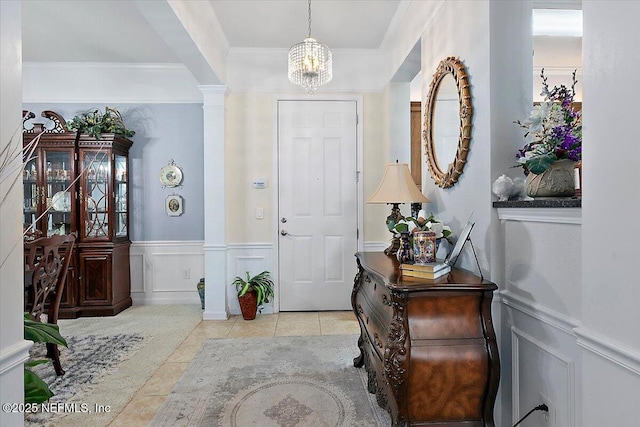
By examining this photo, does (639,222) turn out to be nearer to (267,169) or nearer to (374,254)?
(374,254)

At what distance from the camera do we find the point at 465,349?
5.17ft

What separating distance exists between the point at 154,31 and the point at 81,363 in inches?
112

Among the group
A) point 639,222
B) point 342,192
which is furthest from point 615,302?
point 342,192

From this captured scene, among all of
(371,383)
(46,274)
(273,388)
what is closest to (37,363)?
(46,274)

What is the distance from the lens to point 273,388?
240 cm

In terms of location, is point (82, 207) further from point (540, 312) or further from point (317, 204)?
point (540, 312)

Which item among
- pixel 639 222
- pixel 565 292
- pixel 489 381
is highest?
pixel 639 222

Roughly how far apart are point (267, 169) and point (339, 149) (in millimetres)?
823

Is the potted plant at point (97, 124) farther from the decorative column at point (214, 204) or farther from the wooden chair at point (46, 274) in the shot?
the wooden chair at point (46, 274)

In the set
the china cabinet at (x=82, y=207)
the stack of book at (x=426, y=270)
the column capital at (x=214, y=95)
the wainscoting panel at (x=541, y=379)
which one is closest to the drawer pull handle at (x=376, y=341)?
the stack of book at (x=426, y=270)

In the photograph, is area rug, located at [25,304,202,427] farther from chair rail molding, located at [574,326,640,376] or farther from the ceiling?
the ceiling

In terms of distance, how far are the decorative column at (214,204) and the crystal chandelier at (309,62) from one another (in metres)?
1.17

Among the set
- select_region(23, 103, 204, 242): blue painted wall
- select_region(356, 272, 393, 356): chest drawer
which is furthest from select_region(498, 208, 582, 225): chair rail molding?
select_region(23, 103, 204, 242): blue painted wall

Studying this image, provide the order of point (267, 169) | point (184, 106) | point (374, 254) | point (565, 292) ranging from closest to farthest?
point (565, 292) < point (374, 254) < point (267, 169) < point (184, 106)
